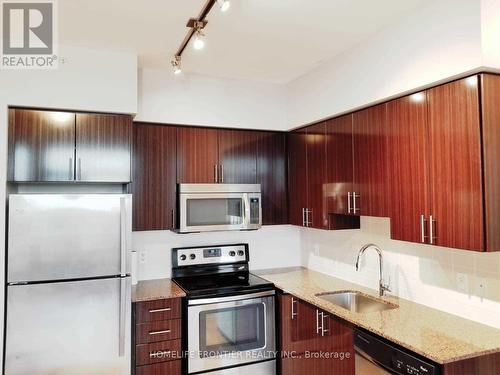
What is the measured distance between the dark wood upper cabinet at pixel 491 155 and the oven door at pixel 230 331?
1.72 meters

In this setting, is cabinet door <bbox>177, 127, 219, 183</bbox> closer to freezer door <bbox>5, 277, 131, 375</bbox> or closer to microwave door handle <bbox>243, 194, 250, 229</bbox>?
microwave door handle <bbox>243, 194, 250, 229</bbox>

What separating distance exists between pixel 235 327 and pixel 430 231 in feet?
5.47

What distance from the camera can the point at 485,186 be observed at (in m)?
1.80

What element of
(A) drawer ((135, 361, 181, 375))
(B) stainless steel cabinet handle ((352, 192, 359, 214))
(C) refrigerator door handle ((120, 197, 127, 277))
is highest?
(B) stainless steel cabinet handle ((352, 192, 359, 214))

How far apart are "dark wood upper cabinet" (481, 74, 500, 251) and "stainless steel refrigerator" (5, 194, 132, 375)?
2168mm

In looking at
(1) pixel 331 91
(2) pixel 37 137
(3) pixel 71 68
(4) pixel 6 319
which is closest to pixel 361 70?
Answer: (1) pixel 331 91

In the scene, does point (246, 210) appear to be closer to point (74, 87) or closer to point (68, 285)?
point (68, 285)

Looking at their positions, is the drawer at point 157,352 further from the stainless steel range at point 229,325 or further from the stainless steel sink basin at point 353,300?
the stainless steel sink basin at point 353,300

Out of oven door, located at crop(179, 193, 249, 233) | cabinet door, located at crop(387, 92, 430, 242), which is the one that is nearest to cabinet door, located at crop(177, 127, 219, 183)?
oven door, located at crop(179, 193, 249, 233)

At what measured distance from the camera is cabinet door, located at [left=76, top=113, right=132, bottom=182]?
2.61 metres

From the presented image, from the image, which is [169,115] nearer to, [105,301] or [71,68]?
[71,68]

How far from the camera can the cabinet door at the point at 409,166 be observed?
2117 mm

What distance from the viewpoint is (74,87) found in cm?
257

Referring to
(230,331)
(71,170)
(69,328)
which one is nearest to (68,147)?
(71,170)
